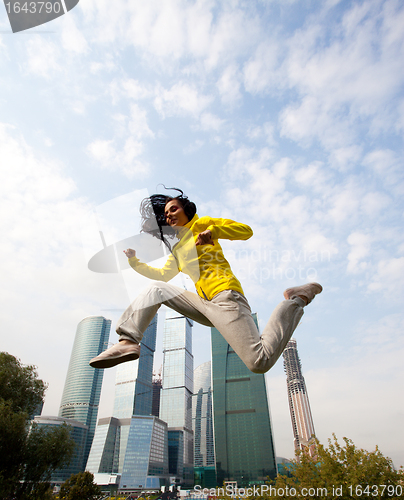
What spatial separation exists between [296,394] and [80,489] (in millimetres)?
145783

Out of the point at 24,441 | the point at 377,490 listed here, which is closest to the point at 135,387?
the point at 24,441

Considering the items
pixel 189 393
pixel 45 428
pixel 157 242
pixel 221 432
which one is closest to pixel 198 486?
pixel 221 432

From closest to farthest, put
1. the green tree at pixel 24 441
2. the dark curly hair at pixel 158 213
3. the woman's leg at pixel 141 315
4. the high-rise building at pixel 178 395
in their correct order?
1. the woman's leg at pixel 141 315
2. the dark curly hair at pixel 158 213
3. the green tree at pixel 24 441
4. the high-rise building at pixel 178 395

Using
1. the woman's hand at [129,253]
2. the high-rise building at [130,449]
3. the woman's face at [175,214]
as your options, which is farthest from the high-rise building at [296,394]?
the woman's hand at [129,253]

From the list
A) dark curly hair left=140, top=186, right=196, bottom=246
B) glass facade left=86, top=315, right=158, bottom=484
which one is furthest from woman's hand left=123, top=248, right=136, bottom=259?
glass facade left=86, top=315, right=158, bottom=484

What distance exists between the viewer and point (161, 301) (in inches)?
108

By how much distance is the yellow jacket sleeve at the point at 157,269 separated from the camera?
3.18 m

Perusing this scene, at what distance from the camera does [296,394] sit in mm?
144125

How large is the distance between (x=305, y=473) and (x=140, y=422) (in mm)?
104340

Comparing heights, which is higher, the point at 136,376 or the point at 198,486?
the point at 136,376

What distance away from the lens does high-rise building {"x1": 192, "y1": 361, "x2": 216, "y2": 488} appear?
109m

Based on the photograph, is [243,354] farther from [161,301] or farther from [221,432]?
[221,432]

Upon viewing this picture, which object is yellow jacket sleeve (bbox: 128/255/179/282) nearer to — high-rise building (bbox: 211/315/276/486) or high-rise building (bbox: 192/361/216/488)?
high-rise building (bbox: 211/315/276/486)

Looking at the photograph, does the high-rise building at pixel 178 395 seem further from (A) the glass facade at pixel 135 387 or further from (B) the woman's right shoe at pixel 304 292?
(B) the woman's right shoe at pixel 304 292
